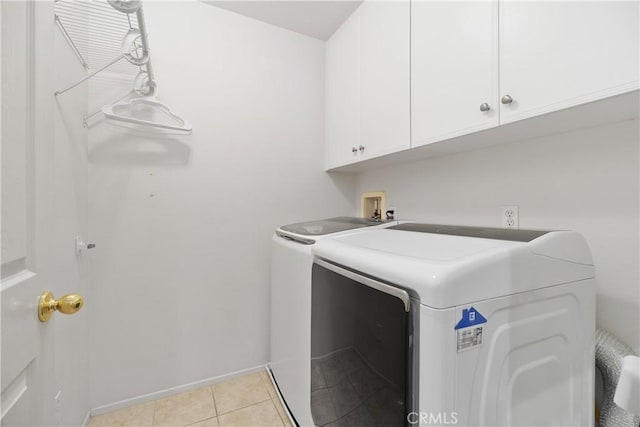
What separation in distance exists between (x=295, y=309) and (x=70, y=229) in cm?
106

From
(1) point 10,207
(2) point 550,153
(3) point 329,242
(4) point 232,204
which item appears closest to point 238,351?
(4) point 232,204

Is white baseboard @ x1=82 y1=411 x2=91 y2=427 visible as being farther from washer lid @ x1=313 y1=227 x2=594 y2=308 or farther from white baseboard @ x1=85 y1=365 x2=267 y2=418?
washer lid @ x1=313 y1=227 x2=594 y2=308

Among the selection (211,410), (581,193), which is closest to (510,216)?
(581,193)

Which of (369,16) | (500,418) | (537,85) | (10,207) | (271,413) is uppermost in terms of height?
(369,16)

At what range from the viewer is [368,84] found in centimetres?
150

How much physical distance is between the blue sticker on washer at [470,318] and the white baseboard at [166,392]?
1.65 meters

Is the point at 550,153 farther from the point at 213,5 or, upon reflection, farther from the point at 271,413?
the point at 213,5

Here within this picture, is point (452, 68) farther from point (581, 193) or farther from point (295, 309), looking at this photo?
point (295, 309)

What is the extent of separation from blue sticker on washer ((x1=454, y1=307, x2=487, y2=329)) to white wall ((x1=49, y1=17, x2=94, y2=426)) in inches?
50.5

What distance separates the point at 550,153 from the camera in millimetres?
1045

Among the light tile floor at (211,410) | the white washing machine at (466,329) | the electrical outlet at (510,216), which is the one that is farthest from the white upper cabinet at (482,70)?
the light tile floor at (211,410)

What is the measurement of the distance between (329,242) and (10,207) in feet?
2.66

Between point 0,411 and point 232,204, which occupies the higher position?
point 232,204

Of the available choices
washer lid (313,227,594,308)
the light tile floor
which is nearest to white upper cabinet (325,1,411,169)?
washer lid (313,227,594,308)
